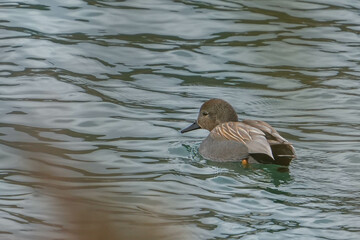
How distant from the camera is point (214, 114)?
364 inches

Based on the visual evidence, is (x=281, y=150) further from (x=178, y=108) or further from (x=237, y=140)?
(x=178, y=108)

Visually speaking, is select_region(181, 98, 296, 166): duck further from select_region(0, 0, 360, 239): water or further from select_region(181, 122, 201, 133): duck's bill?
select_region(0, 0, 360, 239): water

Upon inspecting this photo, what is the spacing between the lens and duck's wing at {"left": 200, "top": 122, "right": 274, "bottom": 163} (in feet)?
26.3

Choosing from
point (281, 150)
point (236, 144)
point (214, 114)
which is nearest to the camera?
point (281, 150)

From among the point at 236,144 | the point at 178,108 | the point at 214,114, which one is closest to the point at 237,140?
the point at 236,144

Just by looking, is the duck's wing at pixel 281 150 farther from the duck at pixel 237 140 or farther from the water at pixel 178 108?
the water at pixel 178 108

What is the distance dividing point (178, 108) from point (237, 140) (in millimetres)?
2117

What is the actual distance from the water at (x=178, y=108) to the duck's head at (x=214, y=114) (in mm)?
261

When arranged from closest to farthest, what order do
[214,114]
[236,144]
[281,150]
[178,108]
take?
1. [281,150]
2. [236,144]
3. [214,114]
4. [178,108]

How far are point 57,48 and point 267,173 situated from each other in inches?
203

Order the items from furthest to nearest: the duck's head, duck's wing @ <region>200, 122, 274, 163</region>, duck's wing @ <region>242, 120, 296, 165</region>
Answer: the duck's head < duck's wing @ <region>200, 122, 274, 163</region> < duck's wing @ <region>242, 120, 296, 165</region>

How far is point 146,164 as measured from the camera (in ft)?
26.7

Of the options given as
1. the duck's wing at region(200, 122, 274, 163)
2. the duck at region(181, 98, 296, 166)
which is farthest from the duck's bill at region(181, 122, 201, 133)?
the duck's wing at region(200, 122, 274, 163)

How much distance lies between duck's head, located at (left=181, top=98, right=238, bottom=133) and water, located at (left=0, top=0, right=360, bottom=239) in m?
0.26
